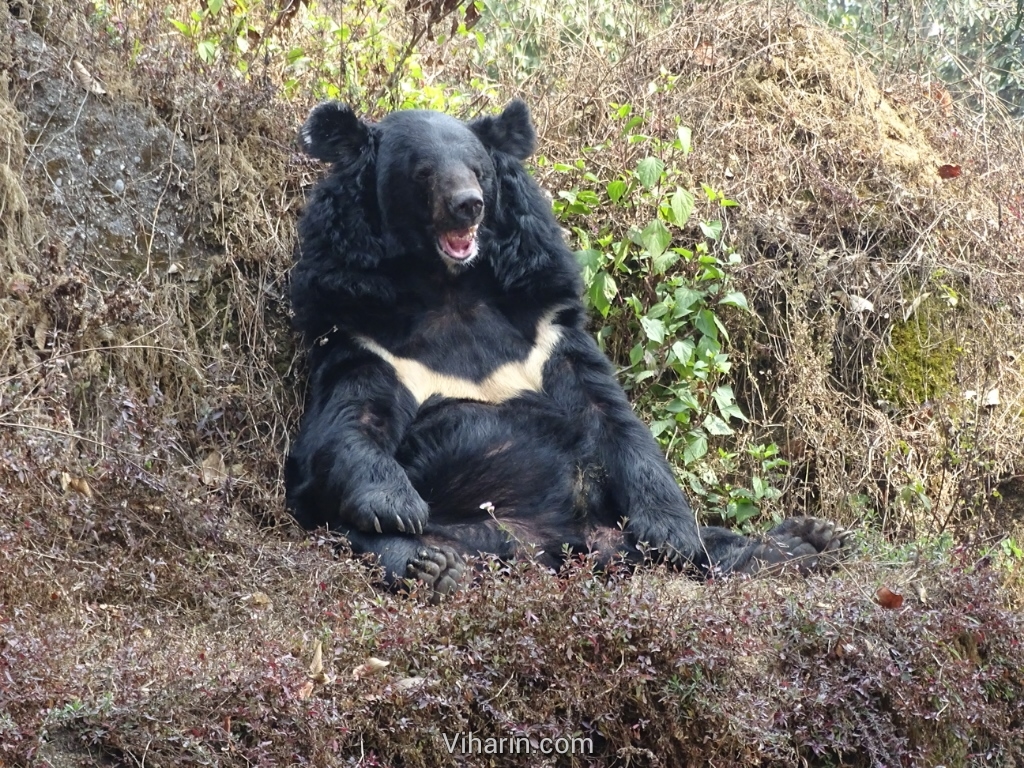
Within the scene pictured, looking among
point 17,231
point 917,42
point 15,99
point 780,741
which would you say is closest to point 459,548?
point 780,741

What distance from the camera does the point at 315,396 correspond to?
200 inches

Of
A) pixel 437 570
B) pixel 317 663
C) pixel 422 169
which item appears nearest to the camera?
pixel 317 663

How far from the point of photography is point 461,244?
5.11 m

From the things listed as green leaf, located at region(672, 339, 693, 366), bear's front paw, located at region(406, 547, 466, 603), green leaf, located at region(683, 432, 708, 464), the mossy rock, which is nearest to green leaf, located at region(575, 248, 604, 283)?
green leaf, located at region(672, 339, 693, 366)

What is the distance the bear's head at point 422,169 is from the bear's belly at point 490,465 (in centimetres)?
62

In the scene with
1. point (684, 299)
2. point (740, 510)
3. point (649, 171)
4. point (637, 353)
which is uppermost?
point (649, 171)

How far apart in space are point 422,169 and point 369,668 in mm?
2351

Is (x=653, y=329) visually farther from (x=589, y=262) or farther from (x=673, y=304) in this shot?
(x=589, y=262)

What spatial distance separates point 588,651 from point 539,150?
3699mm

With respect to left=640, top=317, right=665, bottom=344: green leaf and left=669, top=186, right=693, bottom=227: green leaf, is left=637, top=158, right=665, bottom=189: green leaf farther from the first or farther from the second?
left=640, top=317, right=665, bottom=344: green leaf

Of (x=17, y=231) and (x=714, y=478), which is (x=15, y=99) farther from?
(x=714, y=478)

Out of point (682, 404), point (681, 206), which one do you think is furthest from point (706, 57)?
point (682, 404)

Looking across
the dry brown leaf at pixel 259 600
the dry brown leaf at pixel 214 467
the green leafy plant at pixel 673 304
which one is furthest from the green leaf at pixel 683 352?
the dry brown leaf at pixel 259 600

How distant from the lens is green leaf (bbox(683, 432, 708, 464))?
19.4 ft
